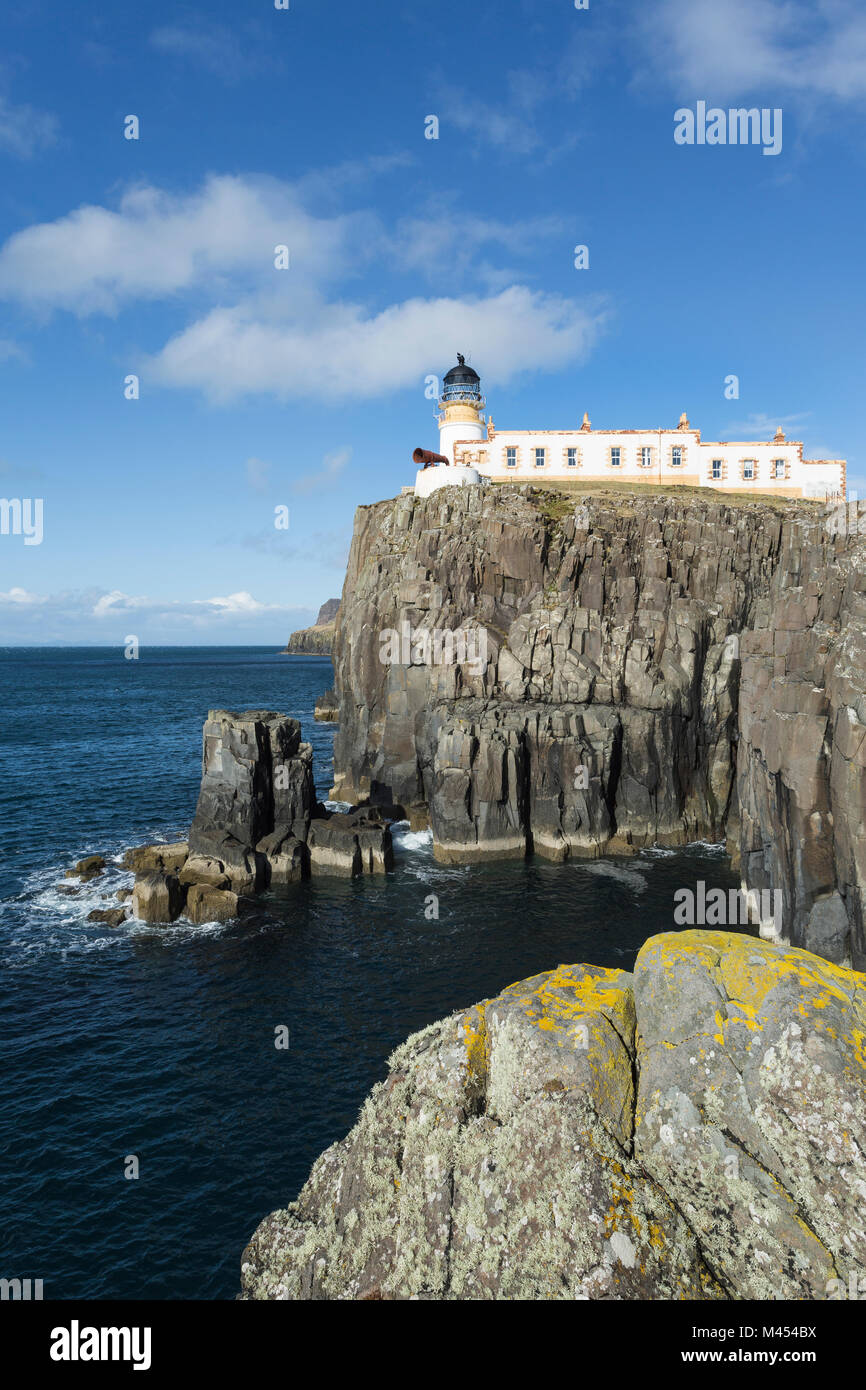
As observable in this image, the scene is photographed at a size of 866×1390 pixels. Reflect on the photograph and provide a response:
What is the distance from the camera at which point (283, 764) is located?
1940 inches

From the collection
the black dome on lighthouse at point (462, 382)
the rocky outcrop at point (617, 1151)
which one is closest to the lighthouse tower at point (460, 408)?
the black dome on lighthouse at point (462, 382)

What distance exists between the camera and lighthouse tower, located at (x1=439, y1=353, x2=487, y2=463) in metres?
92.2

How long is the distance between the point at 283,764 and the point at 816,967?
4163 cm

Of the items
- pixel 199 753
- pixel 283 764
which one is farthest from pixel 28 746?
pixel 283 764

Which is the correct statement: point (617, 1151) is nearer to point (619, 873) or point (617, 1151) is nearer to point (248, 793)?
point (619, 873)

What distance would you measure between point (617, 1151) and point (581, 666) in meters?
49.0

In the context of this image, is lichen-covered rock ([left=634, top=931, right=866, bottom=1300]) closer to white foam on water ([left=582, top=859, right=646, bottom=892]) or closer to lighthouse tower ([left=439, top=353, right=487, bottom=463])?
white foam on water ([left=582, top=859, right=646, bottom=892])

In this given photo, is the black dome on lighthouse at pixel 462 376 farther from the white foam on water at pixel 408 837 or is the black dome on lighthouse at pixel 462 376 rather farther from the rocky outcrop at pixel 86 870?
the rocky outcrop at pixel 86 870

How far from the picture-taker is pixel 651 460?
90.7 m

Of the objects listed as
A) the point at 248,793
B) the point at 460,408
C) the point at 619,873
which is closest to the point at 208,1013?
the point at 248,793

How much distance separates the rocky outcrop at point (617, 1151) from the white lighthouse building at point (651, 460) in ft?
277

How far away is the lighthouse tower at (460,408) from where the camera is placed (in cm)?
9225

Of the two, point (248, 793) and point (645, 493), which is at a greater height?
point (645, 493)
